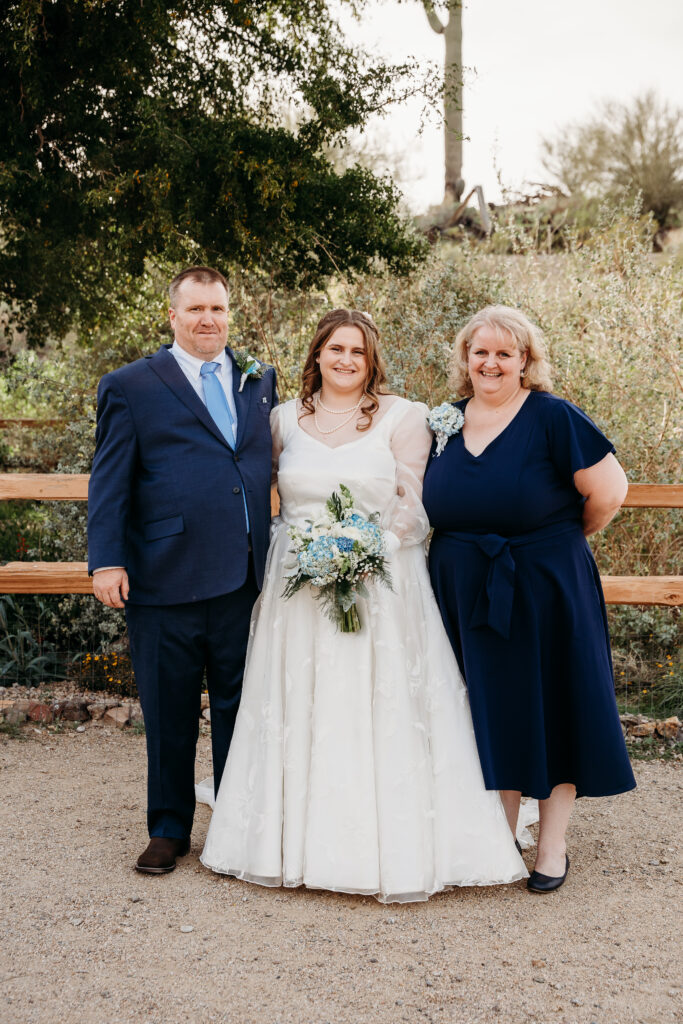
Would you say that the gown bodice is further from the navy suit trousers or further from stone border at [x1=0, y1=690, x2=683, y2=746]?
stone border at [x1=0, y1=690, x2=683, y2=746]

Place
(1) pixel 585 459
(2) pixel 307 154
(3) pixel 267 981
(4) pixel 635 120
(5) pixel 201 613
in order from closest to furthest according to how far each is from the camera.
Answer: (3) pixel 267 981 → (1) pixel 585 459 → (5) pixel 201 613 → (2) pixel 307 154 → (4) pixel 635 120

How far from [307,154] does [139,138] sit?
1.27 metres

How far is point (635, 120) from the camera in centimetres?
1769

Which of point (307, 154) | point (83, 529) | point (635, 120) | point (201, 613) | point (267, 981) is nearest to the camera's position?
point (267, 981)

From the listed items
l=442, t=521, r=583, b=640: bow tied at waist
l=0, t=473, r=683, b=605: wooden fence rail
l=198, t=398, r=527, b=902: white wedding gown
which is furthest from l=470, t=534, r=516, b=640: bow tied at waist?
l=0, t=473, r=683, b=605: wooden fence rail

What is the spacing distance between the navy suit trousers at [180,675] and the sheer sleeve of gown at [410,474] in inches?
23.8

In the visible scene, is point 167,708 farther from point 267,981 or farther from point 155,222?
point 155,222

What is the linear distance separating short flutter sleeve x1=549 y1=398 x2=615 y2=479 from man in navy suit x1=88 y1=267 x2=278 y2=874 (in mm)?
1098

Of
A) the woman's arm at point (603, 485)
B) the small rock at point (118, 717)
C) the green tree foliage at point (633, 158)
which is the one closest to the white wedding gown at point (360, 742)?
the woman's arm at point (603, 485)

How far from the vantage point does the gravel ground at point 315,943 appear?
2541 mm

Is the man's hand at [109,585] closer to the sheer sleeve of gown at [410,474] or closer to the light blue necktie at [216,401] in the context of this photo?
the light blue necktie at [216,401]

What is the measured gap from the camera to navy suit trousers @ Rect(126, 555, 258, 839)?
11.1 feet

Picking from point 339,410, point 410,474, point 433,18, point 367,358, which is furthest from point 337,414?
point 433,18

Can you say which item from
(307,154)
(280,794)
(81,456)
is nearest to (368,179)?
(307,154)
